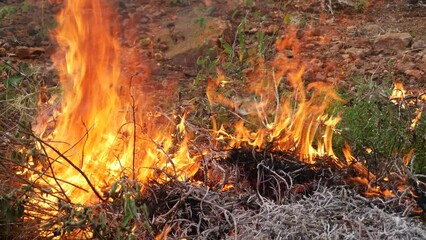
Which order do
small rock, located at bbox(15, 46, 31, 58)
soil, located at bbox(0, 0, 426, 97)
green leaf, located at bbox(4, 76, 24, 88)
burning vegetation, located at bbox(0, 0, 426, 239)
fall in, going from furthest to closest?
small rock, located at bbox(15, 46, 31, 58), soil, located at bbox(0, 0, 426, 97), green leaf, located at bbox(4, 76, 24, 88), burning vegetation, located at bbox(0, 0, 426, 239)

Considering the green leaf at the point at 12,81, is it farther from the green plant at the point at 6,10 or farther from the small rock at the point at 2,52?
the green plant at the point at 6,10

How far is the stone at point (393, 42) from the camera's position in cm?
516

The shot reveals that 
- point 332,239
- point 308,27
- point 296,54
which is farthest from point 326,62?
point 332,239

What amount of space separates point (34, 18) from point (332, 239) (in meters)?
4.70

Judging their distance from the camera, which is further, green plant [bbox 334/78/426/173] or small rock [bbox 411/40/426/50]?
small rock [bbox 411/40/426/50]

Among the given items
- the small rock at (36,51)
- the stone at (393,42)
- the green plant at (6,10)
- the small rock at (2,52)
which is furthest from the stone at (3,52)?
the stone at (393,42)

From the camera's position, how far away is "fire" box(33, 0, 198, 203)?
9.04 feet

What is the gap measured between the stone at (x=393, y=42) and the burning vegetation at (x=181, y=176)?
2.14 m

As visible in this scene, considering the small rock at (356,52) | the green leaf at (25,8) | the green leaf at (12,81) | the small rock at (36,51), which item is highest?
the green leaf at (12,81)

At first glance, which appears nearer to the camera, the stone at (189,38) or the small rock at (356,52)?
the small rock at (356,52)

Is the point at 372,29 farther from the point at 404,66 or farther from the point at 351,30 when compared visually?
the point at 404,66

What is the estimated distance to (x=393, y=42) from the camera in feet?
17.1

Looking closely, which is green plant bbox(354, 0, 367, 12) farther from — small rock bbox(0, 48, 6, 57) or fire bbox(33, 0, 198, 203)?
small rock bbox(0, 48, 6, 57)

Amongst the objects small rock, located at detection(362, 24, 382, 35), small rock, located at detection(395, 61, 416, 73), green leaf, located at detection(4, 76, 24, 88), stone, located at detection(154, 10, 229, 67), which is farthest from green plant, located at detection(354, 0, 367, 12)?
green leaf, located at detection(4, 76, 24, 88)
